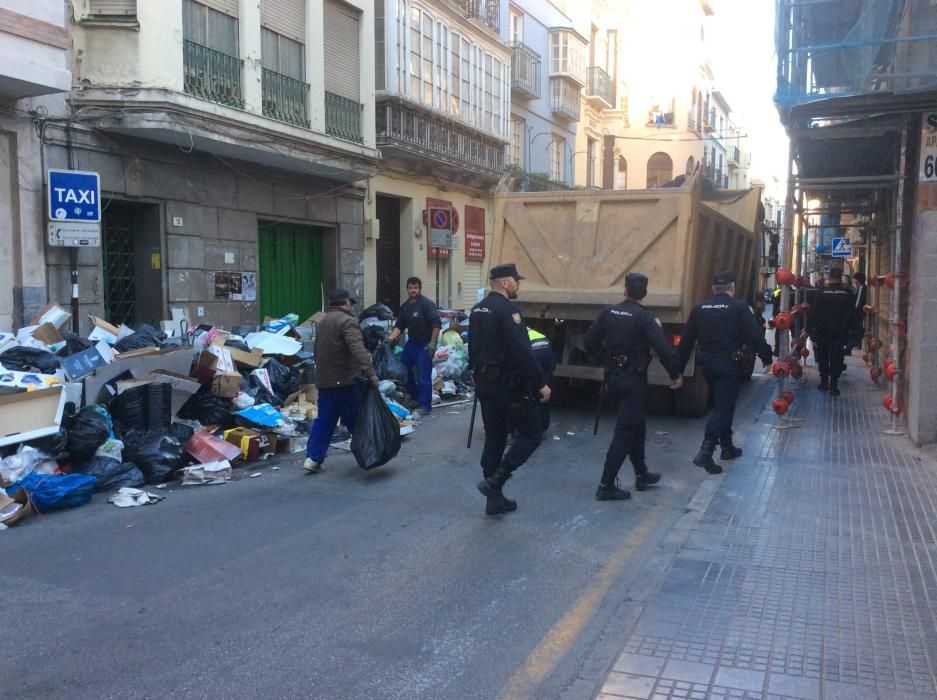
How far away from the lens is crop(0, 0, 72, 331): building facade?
9688 mm

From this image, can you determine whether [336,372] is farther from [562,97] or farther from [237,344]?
[562,97]

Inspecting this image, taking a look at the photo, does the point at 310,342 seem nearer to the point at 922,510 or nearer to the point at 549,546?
the point at 549,546

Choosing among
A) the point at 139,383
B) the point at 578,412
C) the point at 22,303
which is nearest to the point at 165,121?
the point at 22,303

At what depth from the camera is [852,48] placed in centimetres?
859

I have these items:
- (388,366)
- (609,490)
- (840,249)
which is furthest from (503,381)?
(840,249)

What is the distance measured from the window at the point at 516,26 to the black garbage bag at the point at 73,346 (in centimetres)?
1784

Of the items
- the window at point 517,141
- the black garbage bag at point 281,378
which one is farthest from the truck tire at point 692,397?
the window at point 517,141

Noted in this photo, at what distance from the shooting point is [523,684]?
3.60m

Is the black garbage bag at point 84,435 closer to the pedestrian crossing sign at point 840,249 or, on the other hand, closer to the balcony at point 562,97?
the pedestrian crossing sign at point 840,249

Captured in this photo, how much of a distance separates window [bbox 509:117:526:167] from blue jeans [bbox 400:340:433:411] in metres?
14.4

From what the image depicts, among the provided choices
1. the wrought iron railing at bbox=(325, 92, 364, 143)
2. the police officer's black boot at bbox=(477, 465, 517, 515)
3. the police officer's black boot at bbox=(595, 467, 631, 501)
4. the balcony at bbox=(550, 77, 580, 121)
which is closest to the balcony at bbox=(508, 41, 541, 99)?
the balcony at bbox=(550, 77, 580, 121)

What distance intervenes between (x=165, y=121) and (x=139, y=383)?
469 centimetres

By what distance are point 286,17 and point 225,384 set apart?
8.02 meters

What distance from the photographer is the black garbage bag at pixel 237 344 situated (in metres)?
10.4
